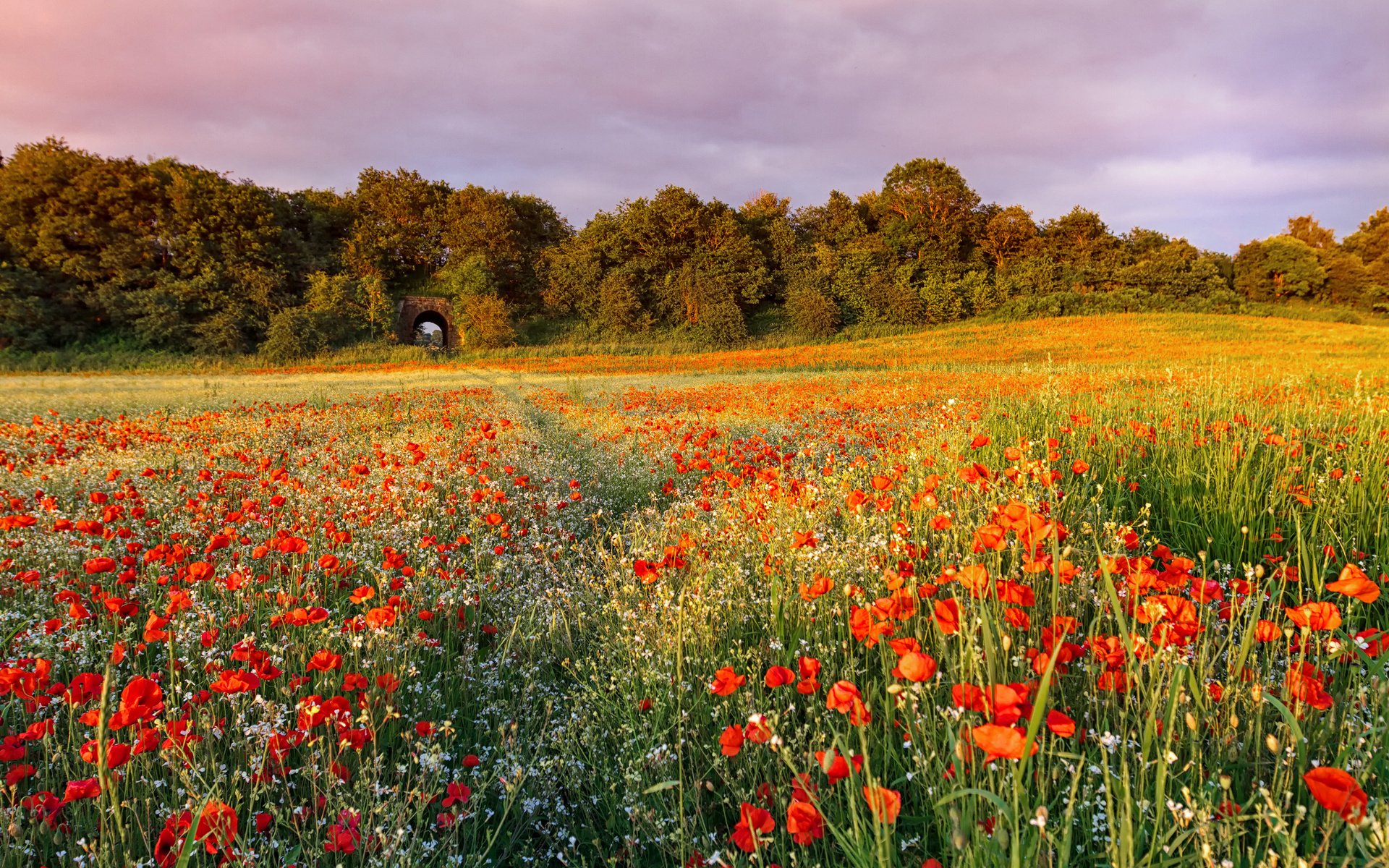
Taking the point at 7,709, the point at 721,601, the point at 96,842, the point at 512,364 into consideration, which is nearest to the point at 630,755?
the point at 721,601

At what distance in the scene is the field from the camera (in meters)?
1.37

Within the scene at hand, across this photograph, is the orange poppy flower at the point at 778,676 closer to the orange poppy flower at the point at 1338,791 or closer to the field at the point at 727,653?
the field at the point at 727,653

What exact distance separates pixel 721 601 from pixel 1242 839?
1720 millimetres

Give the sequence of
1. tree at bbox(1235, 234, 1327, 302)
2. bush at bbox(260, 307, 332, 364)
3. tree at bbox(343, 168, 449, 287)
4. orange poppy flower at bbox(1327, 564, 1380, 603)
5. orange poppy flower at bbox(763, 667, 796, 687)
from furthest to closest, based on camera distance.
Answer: tree at bbox(1235, 234, 1327, 302) → tree at bbox(343, 168, 449, 287) → bush at bbox(260, 307, 332, 364) → orange poppy flower at bbox(763, 667, 796, 687) → orange poppy flower at bbox(1327, 564, 1380, 603)

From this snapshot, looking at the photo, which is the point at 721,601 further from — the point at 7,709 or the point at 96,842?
the point at 7,709

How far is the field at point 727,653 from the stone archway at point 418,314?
38979 mm

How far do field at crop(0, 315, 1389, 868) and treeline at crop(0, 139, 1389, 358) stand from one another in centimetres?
3547

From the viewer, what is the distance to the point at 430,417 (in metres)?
9.52

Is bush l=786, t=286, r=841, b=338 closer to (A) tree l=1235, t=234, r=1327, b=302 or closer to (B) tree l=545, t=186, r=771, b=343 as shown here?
(B) tree l=545, t=186, r=771, b=343

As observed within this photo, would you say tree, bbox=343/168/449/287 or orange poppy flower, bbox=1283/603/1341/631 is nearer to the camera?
orange poppy flower, bbox=1283/603/1341/631

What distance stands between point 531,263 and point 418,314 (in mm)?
8747

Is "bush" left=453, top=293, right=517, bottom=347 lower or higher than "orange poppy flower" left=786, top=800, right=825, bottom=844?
higher

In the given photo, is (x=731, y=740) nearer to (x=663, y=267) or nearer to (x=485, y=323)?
(x=485, y=323)

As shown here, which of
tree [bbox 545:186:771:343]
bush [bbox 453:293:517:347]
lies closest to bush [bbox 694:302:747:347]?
tree [bbox 545:186:771:343]
